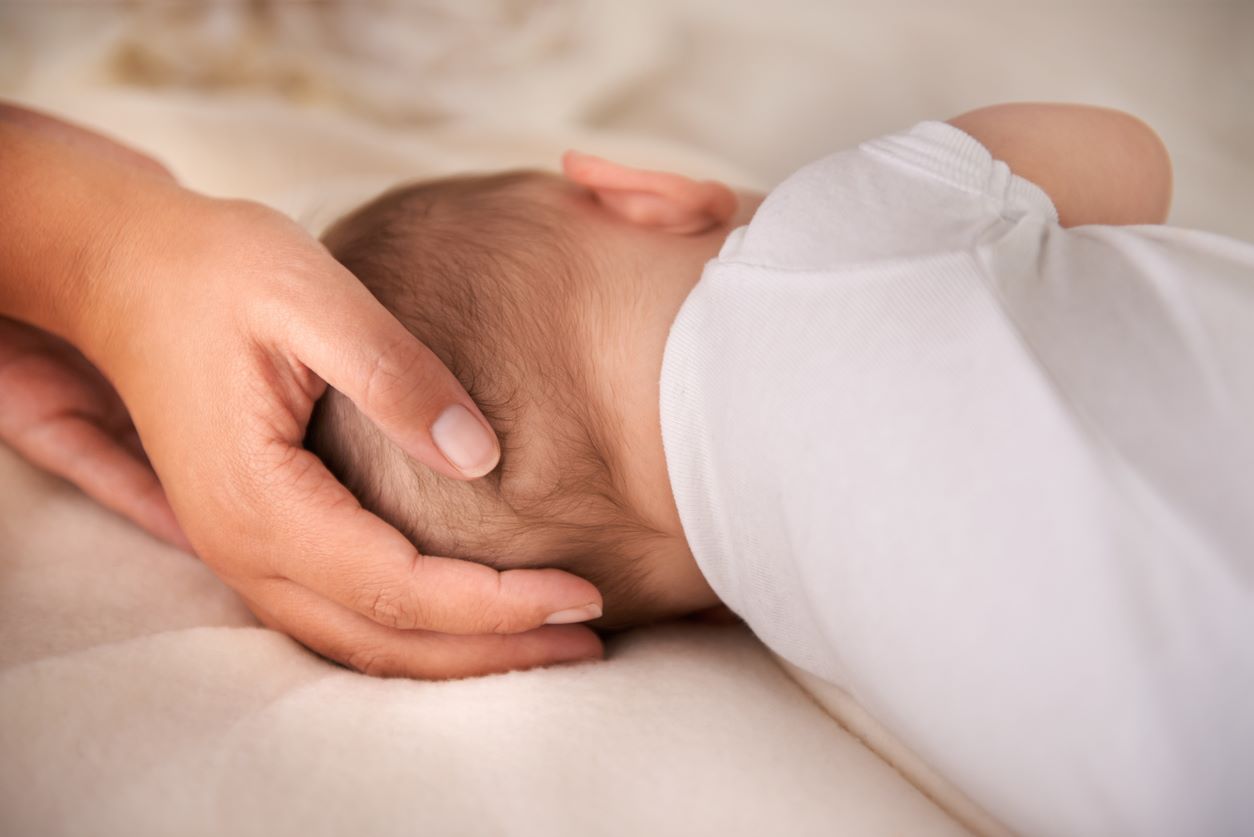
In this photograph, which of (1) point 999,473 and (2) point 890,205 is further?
(2) point 890,205

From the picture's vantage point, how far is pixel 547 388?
755mm

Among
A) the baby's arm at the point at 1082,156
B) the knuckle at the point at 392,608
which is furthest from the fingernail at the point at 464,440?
the baby's arm at the point at 1082,156

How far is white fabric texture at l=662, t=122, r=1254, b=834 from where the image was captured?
0.54 metres

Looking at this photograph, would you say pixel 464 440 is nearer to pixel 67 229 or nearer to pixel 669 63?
pixel 67 229

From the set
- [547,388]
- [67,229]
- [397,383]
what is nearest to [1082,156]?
[547,388]

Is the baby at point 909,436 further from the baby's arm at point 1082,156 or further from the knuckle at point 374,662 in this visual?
the knuckle at point 374,662

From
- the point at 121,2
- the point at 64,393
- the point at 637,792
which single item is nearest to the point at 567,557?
the point at 637,792

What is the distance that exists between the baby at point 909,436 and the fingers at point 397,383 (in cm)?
6

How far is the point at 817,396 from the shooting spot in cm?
65

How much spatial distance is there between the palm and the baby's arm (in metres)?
0.90

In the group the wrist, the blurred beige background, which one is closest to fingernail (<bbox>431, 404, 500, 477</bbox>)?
the wrist

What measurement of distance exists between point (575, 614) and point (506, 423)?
0.17 meters

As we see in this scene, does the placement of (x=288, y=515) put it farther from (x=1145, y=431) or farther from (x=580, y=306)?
(x=1145, y=431)

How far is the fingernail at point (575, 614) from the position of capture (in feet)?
2.44
